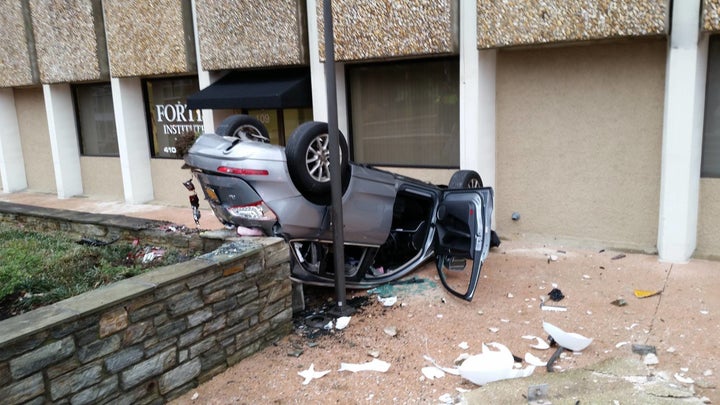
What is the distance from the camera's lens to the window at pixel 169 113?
458 inches

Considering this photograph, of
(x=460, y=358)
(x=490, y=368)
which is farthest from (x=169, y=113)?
(x=490, y=368)

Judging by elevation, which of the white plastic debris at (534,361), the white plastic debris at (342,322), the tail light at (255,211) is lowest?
the white plastic debris at (534,361)

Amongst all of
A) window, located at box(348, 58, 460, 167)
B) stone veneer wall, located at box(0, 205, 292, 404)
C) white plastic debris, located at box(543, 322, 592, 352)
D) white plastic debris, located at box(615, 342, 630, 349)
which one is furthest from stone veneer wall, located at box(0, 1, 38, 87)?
white plastic debris, located at box(615, 342, 630, 349)

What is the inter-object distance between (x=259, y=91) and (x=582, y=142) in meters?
4.87

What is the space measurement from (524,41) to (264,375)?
4.90 metres

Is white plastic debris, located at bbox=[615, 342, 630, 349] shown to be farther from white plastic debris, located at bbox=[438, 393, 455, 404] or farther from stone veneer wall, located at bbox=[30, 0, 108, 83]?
stone veneer wall, located at bbox=[30, 0, 108, 83]

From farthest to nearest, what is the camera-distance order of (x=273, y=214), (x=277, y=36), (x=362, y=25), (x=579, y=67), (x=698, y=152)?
(x=277, y=36) < (x=362, y=25) < (x=579, y=67) < (x=698, y=152) < (x=273, y=214)

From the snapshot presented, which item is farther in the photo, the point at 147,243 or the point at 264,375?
the point at 147,243

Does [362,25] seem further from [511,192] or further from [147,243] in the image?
[147,243]

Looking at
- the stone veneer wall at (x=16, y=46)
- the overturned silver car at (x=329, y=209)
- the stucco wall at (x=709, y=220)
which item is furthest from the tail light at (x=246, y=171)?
the stone veneer wall at (x=16, y=46)

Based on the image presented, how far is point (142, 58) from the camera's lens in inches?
436

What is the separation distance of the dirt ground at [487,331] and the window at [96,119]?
8926 mm

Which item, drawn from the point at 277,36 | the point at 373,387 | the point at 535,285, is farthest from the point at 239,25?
the point at 373,387

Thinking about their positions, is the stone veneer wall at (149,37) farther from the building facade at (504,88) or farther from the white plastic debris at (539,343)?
the white plastic debris at (539,343)
